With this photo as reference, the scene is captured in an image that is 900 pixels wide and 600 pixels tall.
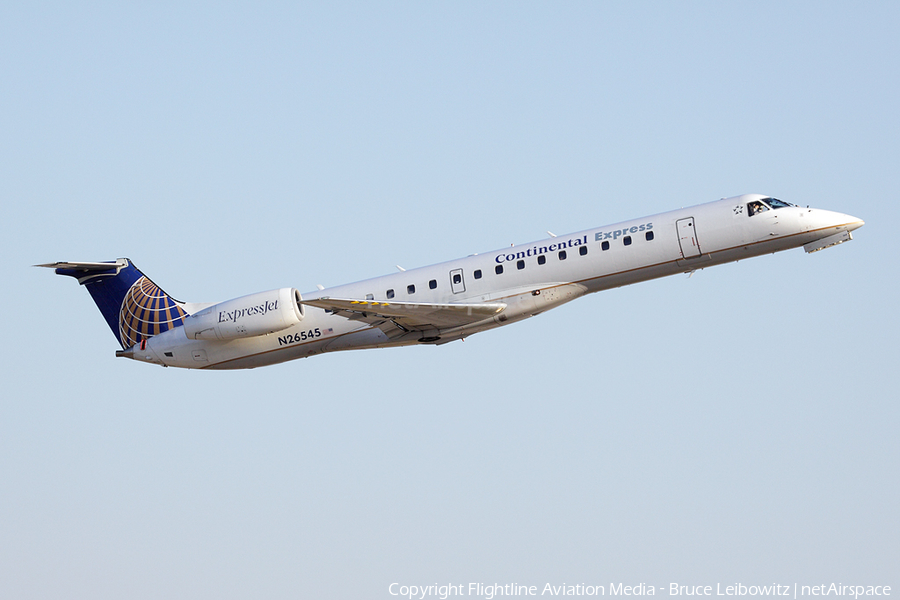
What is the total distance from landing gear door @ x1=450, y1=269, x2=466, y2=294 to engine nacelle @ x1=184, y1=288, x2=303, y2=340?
4.45m

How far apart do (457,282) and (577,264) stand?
337cm

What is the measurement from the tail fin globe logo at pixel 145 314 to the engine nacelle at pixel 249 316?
2065 millimetres

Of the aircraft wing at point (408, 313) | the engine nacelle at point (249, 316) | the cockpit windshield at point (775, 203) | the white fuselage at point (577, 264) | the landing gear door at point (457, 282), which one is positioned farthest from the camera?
the engine nacelle at point (249, 316)

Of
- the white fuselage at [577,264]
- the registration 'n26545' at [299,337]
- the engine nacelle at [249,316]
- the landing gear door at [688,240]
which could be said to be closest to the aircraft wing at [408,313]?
the white fuselage at [577,264]

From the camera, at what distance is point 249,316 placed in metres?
32.2

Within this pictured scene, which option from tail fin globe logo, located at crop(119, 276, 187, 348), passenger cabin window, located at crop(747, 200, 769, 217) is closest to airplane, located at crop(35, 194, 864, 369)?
passenger cabin window, located at crop(747, 200, 769, 217)

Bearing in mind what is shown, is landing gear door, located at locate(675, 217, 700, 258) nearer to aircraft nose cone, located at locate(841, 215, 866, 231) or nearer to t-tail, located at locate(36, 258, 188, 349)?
aircraft nose cone, located at locate(841, 215, 866, 231)

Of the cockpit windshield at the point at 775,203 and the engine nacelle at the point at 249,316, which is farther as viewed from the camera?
the engine nacelle at the point at 249,316

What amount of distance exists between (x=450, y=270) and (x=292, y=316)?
463 centimetres

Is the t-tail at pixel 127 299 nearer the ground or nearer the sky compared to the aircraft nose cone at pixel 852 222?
nearer the sky

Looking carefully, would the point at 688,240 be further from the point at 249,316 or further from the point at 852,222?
the point at 249,316

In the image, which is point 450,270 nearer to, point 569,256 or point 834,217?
point 569,256

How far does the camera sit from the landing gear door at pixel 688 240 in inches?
1183

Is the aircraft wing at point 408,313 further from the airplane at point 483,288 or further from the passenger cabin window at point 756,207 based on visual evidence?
the passenger cabin window at point 756,207
